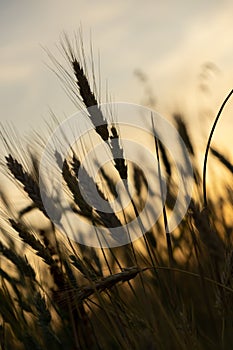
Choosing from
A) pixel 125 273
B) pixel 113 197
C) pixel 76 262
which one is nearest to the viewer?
pixel 125 273

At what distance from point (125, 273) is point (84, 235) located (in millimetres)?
692

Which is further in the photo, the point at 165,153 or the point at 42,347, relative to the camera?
the point at 165,153

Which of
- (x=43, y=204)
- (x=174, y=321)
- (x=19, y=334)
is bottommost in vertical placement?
(x=174, y=321)

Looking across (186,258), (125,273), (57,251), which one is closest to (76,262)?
(57,251)

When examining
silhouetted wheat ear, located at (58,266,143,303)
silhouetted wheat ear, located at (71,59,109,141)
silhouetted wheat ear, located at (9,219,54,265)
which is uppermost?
silhouetted wheat ear, located at (71,59,109,141)

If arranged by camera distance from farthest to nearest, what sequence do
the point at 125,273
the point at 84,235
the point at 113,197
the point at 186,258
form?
1. the point at 186,258
2. the point at 84,235
3. the point at 113,197
4. the point at 125,273

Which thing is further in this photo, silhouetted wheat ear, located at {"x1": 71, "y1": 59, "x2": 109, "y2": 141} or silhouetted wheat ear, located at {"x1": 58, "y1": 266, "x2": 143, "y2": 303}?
silhouetted wheat ear, located at {"x1": 71, "y1": 59, "x2": 109, "y2": 141}

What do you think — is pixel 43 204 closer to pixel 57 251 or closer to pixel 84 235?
pixel 57 251

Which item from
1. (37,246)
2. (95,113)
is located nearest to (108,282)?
(37,246)

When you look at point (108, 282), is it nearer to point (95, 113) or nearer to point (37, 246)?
point (37, 246)

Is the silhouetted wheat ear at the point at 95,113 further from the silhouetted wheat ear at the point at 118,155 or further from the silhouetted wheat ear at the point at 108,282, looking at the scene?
the silhouetted wheat ear at the point at 108,282

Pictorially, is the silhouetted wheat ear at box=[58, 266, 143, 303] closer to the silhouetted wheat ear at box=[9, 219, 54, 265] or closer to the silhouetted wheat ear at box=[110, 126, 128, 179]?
the silhouetted wheat ear at box=[9, 219, 54, 265]

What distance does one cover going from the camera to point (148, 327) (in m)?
1.64

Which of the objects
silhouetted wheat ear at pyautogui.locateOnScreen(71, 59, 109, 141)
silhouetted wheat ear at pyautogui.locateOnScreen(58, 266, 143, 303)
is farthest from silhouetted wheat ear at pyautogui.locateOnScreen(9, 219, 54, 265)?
silhouetted wheat ear at pyautogui.locateOnScreen(71, 59, 109, 141)
